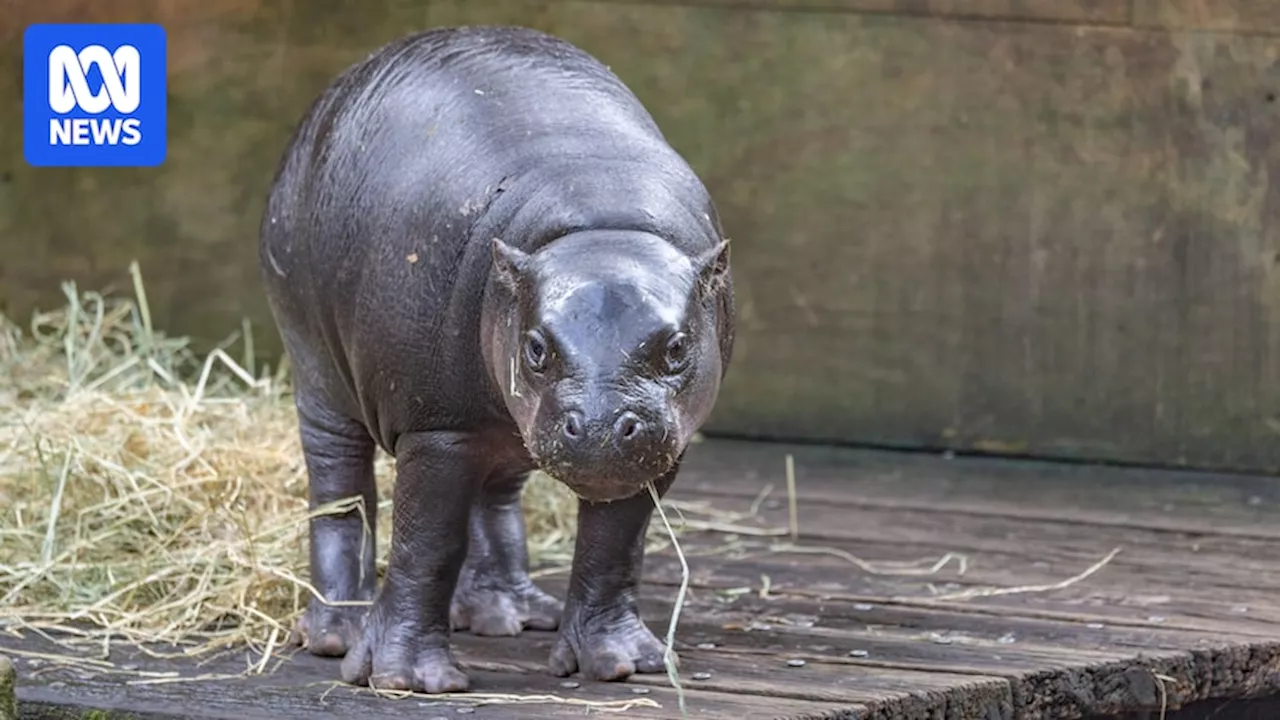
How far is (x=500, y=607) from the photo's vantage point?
4.19m

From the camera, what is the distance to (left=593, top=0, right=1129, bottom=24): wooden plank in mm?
5766

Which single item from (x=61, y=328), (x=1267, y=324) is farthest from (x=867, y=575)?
(x=61, y=328)

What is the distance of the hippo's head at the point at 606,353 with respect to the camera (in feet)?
10.5

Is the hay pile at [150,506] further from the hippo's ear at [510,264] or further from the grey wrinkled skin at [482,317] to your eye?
the hippo's ear at [510,264]

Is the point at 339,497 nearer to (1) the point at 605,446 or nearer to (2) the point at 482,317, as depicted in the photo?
(2) the point at 482,317

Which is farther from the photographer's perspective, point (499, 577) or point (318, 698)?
point (499, 577)

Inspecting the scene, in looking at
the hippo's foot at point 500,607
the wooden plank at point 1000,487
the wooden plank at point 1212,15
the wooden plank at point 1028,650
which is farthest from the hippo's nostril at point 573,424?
the wooden plank at point 1212,15

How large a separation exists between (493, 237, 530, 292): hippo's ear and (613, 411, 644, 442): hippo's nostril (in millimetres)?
314

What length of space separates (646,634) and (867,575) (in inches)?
37.8

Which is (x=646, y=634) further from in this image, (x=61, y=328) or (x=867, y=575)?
(x=61, y=328)

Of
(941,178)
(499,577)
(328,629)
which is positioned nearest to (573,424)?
(328,629)

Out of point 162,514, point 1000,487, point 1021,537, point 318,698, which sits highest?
Answer: point 318,698

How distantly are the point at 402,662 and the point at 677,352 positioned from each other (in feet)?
2.45

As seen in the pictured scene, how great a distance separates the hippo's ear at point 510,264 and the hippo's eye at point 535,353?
4.5 inches
